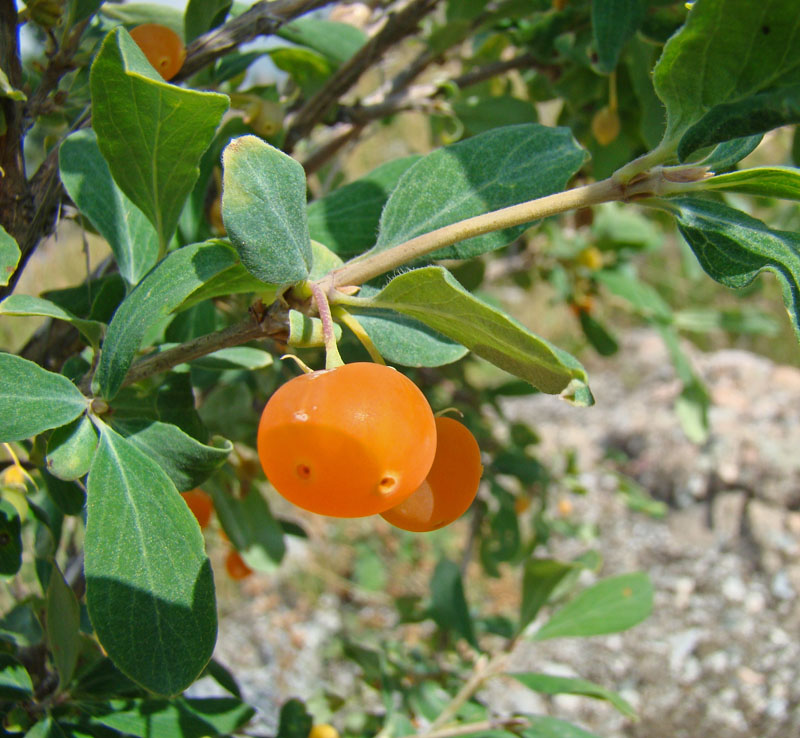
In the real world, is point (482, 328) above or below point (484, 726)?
above

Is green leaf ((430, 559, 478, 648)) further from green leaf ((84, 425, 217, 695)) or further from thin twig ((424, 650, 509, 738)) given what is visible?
green leaf ((84, 425, 217, 695))

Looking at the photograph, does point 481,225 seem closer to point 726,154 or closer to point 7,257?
point 726,154

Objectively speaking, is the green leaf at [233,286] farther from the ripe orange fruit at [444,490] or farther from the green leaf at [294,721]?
the green leaf at [294,721]

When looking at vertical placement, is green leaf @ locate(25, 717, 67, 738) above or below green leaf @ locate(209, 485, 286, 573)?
above

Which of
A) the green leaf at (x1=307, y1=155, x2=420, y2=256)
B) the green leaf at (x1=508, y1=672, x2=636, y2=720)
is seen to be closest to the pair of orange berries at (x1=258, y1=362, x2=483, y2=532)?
the green leaf at (x1=307, y1=155, x2=420, y2=256)

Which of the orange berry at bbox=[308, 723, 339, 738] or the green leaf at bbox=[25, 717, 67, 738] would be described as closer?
the green leaf at bbox=[25, 717, 67, 738]

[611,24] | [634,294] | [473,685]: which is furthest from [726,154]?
[634,294]

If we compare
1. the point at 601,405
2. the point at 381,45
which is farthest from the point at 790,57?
the point at 601,405
